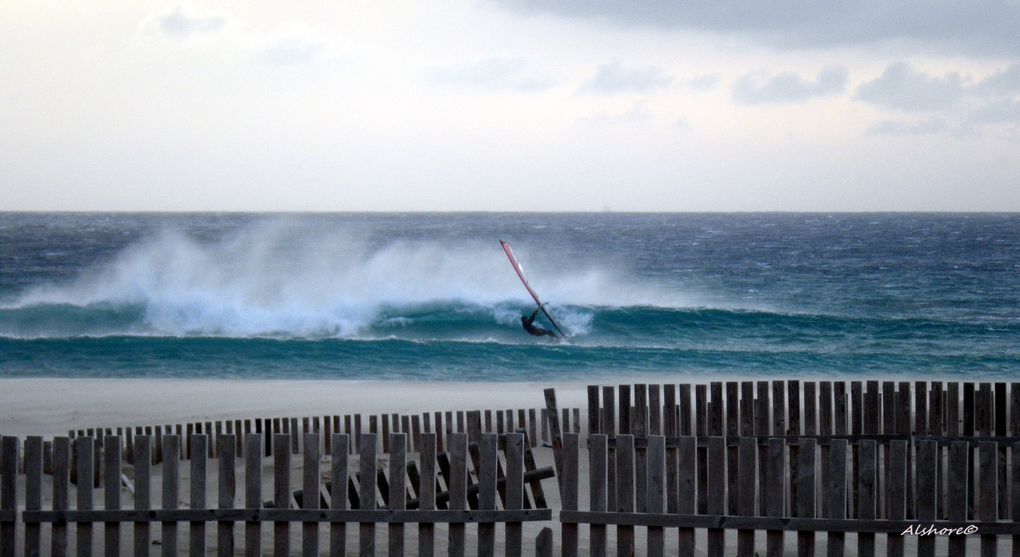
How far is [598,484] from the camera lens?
588 cm

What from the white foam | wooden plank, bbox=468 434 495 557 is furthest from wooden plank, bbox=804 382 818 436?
the white foam

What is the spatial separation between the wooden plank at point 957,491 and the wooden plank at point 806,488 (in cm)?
74

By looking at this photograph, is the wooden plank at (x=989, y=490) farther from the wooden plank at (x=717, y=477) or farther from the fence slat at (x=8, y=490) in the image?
the fence slat at (x=8, y=490)

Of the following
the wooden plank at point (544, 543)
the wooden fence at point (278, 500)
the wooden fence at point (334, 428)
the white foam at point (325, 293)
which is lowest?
the wooden fence at point (334, 428)

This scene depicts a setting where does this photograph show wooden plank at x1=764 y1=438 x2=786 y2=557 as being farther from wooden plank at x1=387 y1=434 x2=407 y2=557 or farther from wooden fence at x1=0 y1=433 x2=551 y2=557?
wooden plank at x1=387 y1=434 x2=407 y2=557

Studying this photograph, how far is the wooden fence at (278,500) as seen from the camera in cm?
593

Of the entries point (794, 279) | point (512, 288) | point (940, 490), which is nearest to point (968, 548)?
point (940, 490)

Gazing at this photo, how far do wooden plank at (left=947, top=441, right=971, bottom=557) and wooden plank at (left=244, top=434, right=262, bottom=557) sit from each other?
3.80 metres

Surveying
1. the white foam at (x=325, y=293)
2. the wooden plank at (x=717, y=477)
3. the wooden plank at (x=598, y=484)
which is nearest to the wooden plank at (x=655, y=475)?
the wooden plank at (x=598, y=484)

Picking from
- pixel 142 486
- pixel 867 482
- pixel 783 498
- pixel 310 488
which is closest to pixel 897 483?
pixel 867 482

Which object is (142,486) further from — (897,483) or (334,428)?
(334,428)

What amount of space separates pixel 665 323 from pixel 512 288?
9.45 meters

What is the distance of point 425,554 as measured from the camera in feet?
20.1

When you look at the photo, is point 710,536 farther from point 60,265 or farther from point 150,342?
point 60,265
